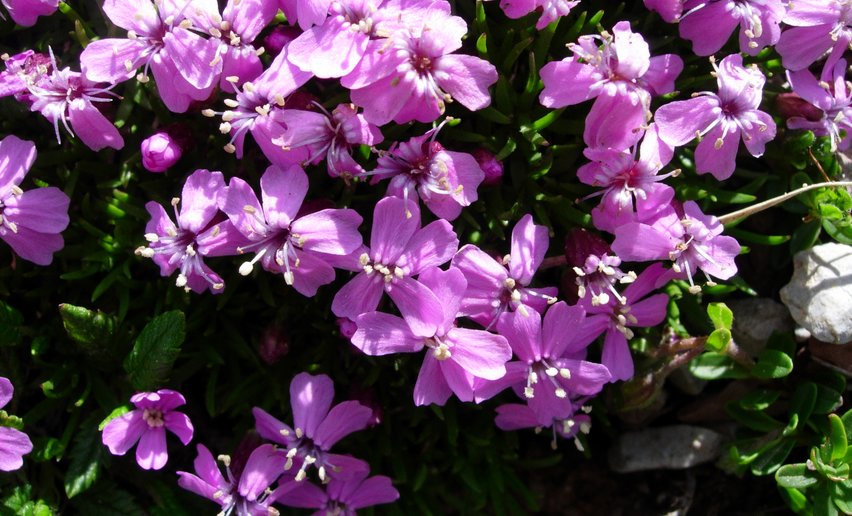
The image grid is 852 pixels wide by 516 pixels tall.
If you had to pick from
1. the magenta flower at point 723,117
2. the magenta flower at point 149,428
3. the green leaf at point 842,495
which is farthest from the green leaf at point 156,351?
the green leaf at point 842,495

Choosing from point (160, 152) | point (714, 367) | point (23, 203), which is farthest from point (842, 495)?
point (23, 203)

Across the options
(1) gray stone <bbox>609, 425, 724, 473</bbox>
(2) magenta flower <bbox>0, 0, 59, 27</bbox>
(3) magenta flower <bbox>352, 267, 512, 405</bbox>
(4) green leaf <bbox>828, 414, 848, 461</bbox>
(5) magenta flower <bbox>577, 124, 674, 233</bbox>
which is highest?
(2) magenta flower <bbox>0, 0, 59, 27</bbox>

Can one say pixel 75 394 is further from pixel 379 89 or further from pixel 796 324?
pixel 796 324

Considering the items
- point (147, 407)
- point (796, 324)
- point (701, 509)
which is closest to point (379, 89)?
point (147, 407)

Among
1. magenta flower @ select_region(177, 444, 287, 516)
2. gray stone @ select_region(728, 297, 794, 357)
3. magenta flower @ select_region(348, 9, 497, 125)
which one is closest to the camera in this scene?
magenta flower @ select_region(348, 9, 497, 125)

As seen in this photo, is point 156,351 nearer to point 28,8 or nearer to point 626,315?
point 28,8

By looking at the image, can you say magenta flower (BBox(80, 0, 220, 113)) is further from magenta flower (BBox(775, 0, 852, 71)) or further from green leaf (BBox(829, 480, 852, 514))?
green leaf (BBox(829, 480, 852, 514))

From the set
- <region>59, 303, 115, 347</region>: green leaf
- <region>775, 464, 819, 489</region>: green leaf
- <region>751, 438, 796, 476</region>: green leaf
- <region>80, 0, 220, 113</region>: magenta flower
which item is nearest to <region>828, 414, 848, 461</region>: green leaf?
<region>775, 464, 819, 489</region>: green leaf
